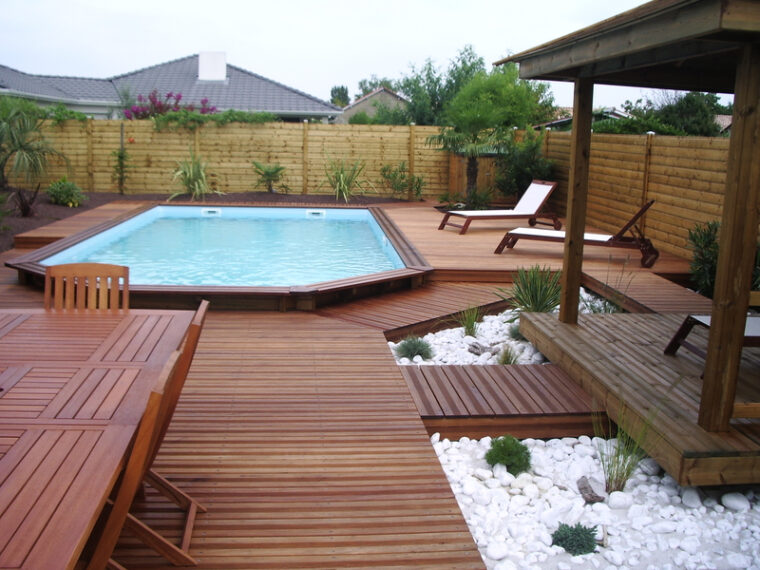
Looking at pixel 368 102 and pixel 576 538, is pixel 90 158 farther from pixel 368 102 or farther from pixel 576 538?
pixel 368 102

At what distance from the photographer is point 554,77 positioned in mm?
4809

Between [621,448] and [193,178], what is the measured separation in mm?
12363

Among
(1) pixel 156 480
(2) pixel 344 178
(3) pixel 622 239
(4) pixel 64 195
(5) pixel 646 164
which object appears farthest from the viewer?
(2) pixel 344 178

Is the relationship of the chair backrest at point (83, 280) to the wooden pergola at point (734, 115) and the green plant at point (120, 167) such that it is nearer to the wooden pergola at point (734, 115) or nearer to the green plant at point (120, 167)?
the wooden pergola at point (734, 115)

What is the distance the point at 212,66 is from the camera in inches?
1006

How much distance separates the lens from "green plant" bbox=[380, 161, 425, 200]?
14.8 metres

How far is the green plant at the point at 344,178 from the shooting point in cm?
1451

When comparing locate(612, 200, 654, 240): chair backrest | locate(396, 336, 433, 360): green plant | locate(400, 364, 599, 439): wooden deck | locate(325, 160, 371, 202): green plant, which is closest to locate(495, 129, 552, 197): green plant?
locate(325, 160, 371, 202): green plant

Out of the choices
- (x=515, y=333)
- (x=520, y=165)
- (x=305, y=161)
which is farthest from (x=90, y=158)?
(x=515, y=333)

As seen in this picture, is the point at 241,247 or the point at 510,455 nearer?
the point at 510,455

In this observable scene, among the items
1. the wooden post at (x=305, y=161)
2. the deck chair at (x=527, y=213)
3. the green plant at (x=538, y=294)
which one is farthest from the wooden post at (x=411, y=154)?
the green plant at (x=538, y=294)

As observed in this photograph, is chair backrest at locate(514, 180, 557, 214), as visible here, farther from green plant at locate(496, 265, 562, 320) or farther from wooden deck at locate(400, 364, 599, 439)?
wooden deck at locate(400, 364, 599, 439)

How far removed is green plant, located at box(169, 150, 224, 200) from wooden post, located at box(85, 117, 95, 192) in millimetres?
1796

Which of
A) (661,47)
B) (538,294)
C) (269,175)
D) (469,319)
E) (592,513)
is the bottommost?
(592,513)
